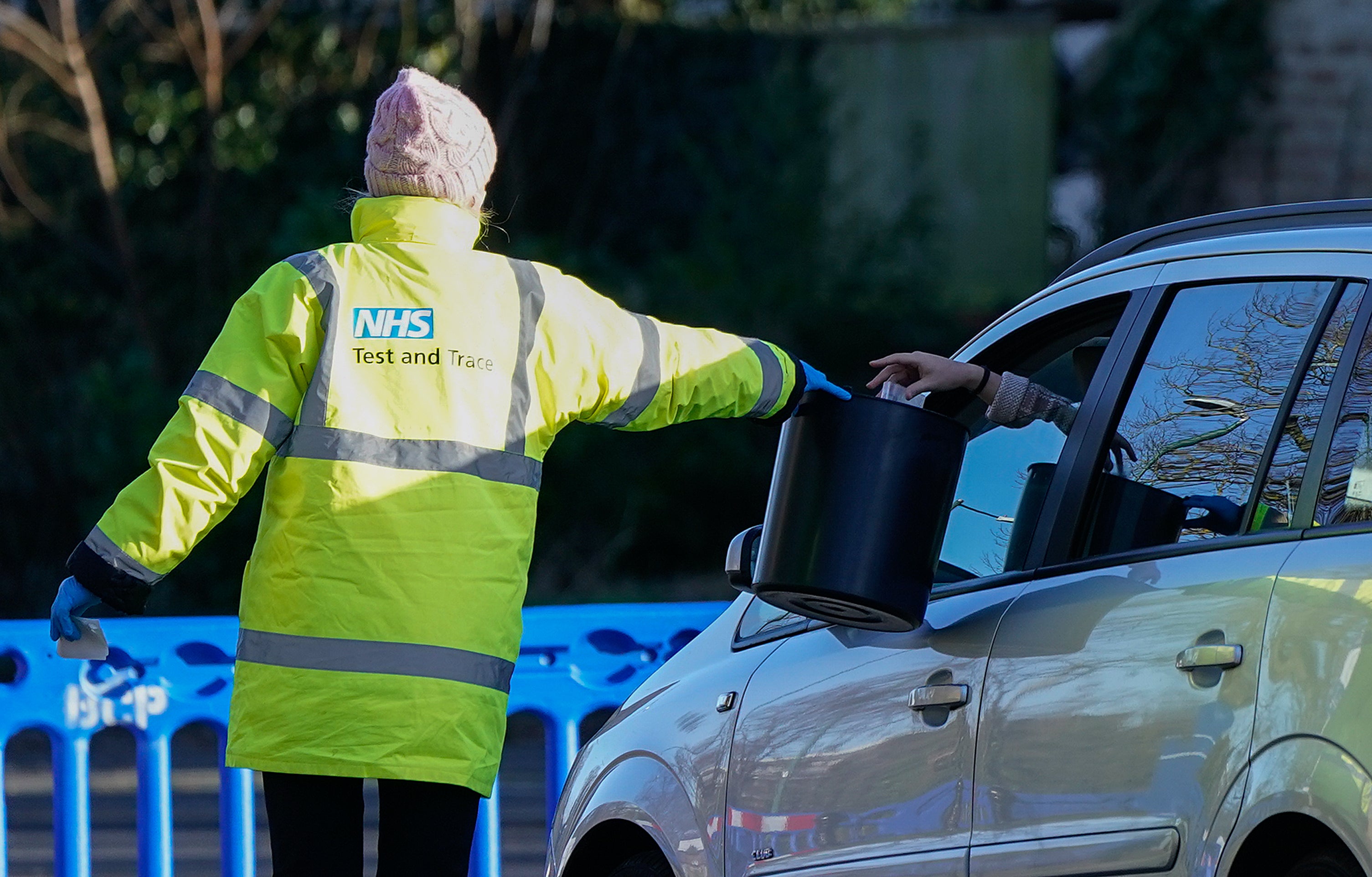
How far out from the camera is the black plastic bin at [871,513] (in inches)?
130

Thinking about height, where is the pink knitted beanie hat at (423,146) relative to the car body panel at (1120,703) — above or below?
above

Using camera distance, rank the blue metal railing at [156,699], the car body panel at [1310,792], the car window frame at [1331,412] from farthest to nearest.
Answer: the blue metal railing at [156,699] → the car window frame at [1331,412] → the car body panel at [1310,792]

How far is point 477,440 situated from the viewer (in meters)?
3.37

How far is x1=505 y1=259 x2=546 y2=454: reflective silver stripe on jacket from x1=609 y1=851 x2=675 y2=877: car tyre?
1054 mm

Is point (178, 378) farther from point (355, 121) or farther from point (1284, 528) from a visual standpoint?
point (1284, 528)

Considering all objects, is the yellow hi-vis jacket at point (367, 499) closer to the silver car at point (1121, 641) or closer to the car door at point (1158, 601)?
the silver car at point (1121, 641)

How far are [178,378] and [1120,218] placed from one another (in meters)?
7.75

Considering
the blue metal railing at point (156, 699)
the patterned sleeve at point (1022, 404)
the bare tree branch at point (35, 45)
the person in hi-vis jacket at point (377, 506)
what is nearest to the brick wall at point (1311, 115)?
the bare tree branch at point (35, 45)

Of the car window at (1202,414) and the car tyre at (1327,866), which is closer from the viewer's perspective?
the car tyre at (1327,866)

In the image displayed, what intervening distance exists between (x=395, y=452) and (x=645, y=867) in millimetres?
1243

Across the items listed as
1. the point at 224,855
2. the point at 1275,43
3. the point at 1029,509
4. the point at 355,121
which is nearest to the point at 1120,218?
the point at 1275,43

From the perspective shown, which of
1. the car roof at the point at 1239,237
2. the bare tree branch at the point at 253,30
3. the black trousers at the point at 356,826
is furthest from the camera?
the bare tree branch at the point at 253,30

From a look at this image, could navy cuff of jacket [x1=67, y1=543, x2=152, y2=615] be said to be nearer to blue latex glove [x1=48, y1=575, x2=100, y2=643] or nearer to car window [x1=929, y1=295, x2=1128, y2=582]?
blue latex glove [x1=48, y1=575, x2=100, y2=643]

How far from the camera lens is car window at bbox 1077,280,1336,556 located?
9.42 feet
